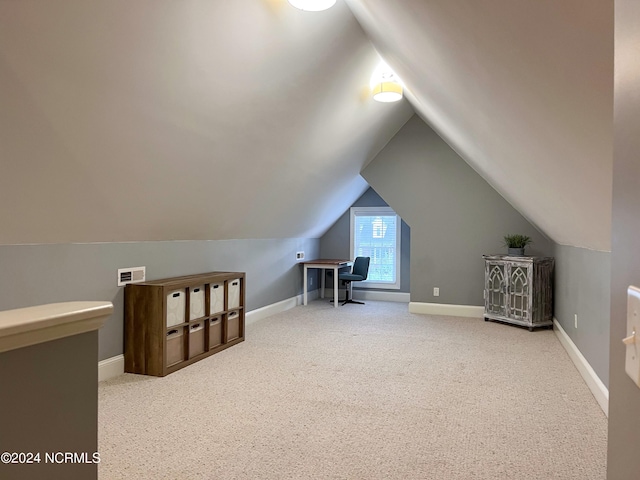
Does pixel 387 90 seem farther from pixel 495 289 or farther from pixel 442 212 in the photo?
pixel 495 289

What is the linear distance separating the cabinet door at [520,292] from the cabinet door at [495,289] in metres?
0.09

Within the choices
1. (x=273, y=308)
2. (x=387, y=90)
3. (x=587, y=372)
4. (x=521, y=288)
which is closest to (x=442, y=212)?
(x=521, y=288)

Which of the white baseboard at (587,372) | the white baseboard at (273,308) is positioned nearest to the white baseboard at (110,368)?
the white baseboard at (273,308)

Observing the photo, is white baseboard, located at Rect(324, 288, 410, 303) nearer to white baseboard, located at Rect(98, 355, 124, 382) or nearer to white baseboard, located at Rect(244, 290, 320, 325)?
white baseboard, located at Rect(244, 290, 320, 325)

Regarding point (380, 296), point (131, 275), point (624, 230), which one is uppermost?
point (624, 230)

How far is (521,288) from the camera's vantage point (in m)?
5.38

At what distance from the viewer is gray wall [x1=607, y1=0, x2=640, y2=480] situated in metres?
0.55

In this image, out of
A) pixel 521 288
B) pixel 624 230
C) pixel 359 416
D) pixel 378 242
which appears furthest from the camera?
pixel 378 242

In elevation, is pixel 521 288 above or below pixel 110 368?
above

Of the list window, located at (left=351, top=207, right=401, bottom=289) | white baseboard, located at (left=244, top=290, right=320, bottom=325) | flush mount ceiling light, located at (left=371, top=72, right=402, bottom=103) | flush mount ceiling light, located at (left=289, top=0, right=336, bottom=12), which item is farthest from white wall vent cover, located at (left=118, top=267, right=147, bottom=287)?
window, located at (left=351, top=207, right=401, bottom=289)

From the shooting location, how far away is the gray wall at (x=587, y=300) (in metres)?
2.92

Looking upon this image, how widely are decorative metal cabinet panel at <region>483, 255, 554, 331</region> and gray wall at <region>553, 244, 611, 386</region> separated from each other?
35 cm

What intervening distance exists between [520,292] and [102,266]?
458 cm

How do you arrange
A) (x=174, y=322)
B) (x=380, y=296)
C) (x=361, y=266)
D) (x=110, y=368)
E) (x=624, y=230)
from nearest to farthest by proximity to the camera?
1. (x=624, y=230)
2. (x=110, y=368)
3. (x=174, y=322)
4. (x=361, y=266)
5. (x=380, y=296)
